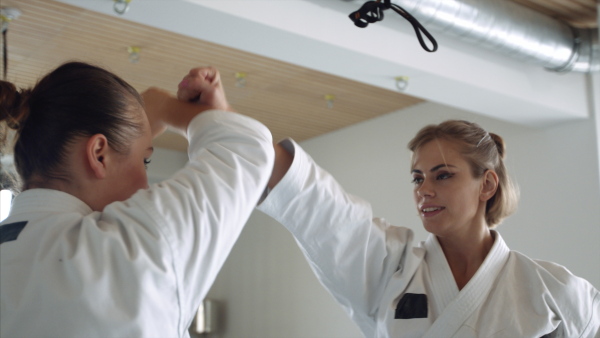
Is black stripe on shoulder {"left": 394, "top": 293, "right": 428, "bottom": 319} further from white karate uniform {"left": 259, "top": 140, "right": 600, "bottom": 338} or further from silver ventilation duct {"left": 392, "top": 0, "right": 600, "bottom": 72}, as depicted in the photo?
silver ventilation duct {"left": 392, "top": 0, "right": 600, "bottom": 72}

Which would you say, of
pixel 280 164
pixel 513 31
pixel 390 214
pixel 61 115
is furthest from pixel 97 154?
pixel 390 214

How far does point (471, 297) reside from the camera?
5.77 feet

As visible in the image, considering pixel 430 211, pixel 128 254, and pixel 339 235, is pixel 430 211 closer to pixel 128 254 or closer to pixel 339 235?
pixel 339 235

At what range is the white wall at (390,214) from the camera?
4.45 m

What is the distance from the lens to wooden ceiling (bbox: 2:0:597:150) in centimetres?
377

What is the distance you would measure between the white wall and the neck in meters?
2.73

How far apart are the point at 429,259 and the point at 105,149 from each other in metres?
1.19

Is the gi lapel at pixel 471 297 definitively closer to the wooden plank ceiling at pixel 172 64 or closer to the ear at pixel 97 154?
the ear at pixel 97 154

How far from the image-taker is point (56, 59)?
171 inches

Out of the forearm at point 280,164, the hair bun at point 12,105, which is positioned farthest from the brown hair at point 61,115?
the forearm at point 280,164

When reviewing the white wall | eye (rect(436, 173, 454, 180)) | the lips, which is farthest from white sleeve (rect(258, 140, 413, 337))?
the white wall

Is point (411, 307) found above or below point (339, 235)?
below

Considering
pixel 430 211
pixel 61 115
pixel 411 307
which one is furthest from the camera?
pixel 430 211

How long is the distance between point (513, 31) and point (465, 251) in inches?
77.9
